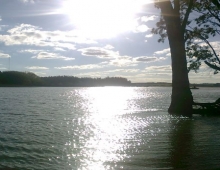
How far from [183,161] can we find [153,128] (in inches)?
347

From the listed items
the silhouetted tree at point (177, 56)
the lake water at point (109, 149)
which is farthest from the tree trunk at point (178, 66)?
the lake water at point (109, 149)

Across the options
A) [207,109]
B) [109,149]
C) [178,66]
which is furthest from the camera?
[207,109]

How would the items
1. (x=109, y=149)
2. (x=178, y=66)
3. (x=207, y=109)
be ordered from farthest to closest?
(x=207, y=109) < (x=178, y=66) < (x=109, y=149)

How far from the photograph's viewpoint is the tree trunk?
28.0m

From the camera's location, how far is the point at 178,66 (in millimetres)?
28344

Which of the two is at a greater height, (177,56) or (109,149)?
(177,56)

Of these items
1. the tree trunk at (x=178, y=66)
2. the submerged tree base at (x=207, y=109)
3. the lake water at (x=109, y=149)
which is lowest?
the lake water at (x=109, y=149)

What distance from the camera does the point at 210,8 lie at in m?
32.3

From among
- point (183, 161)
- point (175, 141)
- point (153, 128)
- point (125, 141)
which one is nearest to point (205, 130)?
point (153, 128)

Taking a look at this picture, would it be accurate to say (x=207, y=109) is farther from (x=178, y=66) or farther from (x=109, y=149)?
(x=109, y=149)

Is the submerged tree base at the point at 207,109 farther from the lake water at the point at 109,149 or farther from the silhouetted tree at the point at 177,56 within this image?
the lake water at the point at 109,149

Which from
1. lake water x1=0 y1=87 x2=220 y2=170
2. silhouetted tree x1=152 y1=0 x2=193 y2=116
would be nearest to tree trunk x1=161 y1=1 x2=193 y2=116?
silhouetted tree x1=152 y1=0 x2=193 y2=116

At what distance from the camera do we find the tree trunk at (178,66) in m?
28.0

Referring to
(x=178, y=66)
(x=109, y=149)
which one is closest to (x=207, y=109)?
(x=178, y=66)
